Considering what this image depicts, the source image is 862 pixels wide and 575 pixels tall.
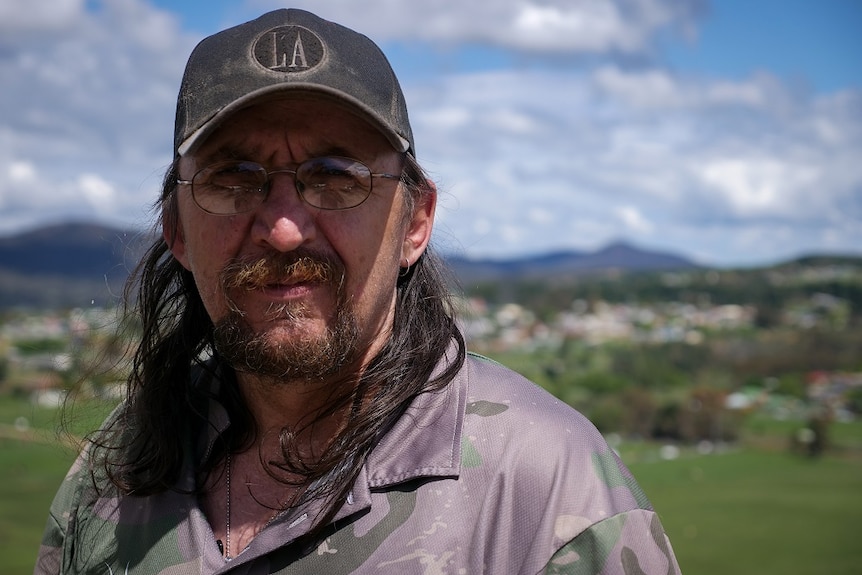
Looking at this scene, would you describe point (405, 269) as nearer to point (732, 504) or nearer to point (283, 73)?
point (283, 73)

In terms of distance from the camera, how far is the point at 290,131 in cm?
247

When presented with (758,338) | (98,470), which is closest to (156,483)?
(98,470)

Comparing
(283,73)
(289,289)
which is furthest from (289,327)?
(283,73)

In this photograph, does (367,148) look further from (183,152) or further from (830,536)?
(830,536)

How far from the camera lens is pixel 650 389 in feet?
285

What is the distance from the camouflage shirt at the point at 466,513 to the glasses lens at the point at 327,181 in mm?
596

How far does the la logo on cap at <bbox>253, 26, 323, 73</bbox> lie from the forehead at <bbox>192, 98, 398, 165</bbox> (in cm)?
10

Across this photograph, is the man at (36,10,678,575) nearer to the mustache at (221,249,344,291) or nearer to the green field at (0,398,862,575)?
the mustache at (221,249,344,291)

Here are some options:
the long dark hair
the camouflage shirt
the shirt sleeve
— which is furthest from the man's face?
the shirt sleeve

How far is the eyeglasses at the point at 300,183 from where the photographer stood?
8.07 ft

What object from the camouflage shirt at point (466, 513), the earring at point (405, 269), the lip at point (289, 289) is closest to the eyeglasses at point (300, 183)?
the lip at point (289, 289)

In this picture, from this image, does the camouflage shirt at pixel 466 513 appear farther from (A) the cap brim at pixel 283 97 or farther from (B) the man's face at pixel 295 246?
(A) the cap brim at pixel 283 97

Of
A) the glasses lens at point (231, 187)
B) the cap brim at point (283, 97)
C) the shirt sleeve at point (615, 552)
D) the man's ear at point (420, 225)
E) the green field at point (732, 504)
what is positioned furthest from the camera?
the green field at point (732, 504)

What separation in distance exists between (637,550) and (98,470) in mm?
1711
